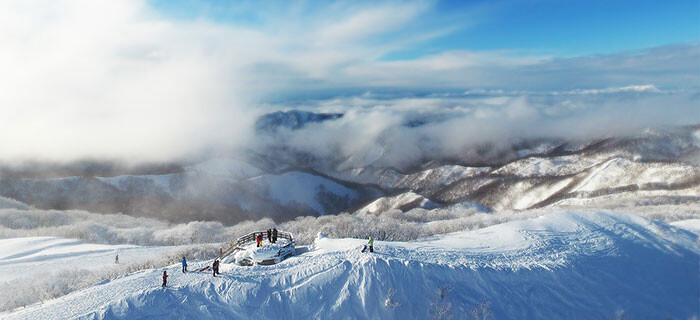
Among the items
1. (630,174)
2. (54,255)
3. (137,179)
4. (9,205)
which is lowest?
(630,174)

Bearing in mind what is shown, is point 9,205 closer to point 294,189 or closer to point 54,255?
point 54,255

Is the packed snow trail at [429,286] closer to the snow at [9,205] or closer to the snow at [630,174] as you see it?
the snow at [9,205]

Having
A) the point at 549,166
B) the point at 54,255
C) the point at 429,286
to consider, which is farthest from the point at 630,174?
the point at 54,255

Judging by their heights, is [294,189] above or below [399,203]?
above

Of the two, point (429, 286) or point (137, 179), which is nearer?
point (429, 286)

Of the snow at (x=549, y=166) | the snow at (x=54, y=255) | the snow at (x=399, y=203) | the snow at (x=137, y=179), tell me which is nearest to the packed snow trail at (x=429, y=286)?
the snow at (x=54, y=255)

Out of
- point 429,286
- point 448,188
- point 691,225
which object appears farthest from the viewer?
point 448,188

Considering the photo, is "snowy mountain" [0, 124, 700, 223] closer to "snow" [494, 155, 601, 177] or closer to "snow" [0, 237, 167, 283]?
"snow" [494, 155, 601, 177]

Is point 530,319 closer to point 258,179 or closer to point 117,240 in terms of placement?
point 117,240

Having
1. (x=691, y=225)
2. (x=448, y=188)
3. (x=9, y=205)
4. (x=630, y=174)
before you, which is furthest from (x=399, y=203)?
(x=9, y=205)

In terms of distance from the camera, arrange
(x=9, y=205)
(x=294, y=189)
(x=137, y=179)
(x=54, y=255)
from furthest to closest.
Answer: (x=294, y=189)
(x=137, y=179)
(x=9, y=205)
(x=54, y=255)
